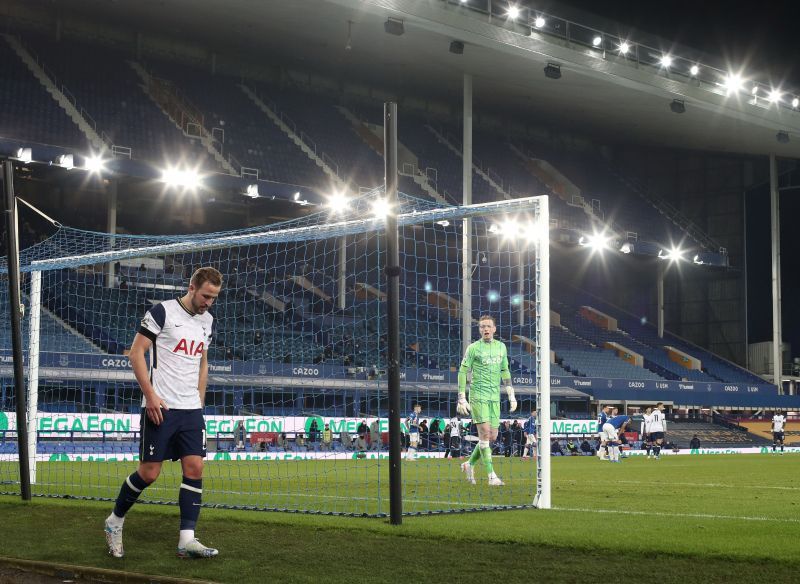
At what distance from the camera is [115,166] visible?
117 ft

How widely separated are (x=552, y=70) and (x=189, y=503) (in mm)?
35662

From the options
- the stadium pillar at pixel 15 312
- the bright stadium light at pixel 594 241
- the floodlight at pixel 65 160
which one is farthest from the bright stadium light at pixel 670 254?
the stadium pillar at pixel 15 312

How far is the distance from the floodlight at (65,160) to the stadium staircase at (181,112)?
679 centimetres

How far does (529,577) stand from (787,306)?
5468cm

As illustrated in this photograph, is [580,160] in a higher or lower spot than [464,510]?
higher

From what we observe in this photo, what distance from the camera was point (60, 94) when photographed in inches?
1491

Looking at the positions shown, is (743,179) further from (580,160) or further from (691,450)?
(691,450)

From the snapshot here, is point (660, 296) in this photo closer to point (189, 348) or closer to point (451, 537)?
point (451, 537)

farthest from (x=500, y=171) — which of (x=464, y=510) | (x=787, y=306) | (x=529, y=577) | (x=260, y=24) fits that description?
(x=529, y=577)

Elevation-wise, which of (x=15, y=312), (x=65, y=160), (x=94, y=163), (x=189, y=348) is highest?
(x=94, y=163)

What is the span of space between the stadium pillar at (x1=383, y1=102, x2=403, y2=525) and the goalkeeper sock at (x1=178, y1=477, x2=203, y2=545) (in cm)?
187

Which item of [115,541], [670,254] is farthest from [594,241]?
[115,541]

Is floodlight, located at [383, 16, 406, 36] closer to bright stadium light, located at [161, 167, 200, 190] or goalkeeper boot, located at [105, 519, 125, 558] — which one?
bright stadium light, located at [161, 167, 200, 190]

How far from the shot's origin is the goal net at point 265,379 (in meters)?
15.4
